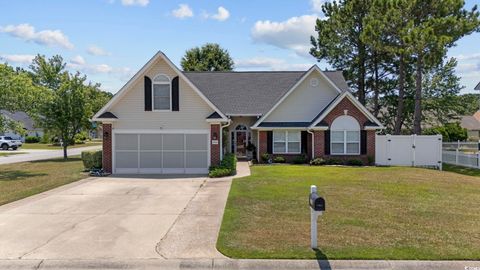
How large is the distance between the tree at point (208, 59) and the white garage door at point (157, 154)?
32845 mm

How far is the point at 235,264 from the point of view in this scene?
760 centimetres

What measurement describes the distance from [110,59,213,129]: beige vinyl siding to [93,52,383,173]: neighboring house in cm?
5

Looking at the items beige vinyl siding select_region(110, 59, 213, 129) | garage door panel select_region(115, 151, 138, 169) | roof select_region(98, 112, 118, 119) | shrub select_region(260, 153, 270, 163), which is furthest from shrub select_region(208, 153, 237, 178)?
roof select_region(98, 112, 118, 119)

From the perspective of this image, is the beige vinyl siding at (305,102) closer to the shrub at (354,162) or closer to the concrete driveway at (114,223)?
the shrub at (354,162)

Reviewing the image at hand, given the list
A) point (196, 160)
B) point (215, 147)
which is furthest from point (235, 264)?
point (196, 160)

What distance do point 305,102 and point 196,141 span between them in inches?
332

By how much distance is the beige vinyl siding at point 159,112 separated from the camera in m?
23.5

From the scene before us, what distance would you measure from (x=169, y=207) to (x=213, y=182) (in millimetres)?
6425

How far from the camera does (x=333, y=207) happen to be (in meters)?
12.6

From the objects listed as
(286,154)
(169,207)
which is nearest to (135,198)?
(169,207)

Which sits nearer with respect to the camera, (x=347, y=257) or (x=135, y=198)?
(x=347, y=257)

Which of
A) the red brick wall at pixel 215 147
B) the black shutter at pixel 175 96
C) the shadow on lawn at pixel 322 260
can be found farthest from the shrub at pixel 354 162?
the shadow on lawn at pixel 322 260

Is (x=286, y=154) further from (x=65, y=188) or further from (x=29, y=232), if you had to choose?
(x=29, y=232)

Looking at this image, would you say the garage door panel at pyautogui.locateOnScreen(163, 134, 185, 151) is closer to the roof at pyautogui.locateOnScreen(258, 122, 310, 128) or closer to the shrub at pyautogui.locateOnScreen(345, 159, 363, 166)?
the roof at pyautogui.locateOnScreen(258, 122, 310, 128)
